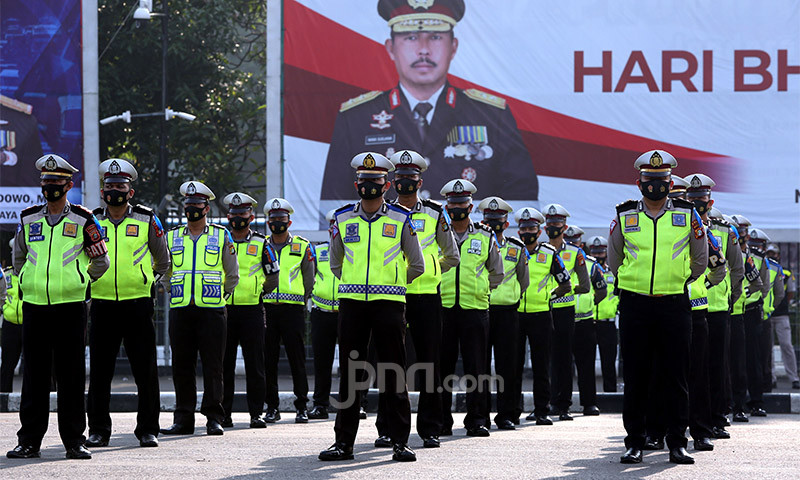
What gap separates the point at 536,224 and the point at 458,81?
10596 millimetres

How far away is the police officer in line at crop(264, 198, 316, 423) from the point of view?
1404cm

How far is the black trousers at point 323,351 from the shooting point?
14.0m

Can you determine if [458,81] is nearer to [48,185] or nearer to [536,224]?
[536,224]

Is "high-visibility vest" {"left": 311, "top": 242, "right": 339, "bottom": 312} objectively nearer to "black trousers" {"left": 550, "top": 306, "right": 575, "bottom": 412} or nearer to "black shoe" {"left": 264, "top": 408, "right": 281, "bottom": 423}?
"black shoe" {"left": 264, "top": 408, "right": 281, "bottom": 423}

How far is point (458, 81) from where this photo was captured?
24484mm

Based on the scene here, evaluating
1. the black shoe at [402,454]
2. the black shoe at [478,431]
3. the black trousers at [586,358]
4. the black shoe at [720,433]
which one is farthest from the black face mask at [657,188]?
the black trousers at [586,358]

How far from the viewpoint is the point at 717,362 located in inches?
473

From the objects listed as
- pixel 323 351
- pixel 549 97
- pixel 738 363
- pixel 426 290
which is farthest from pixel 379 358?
pixel 549 97

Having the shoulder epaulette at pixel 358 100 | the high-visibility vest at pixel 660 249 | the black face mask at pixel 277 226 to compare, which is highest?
the shoulder epaulette at pixel 358 100

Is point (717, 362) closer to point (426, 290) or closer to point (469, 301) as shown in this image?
point (469, 301)

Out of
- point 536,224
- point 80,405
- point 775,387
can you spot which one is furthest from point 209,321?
point 775,387

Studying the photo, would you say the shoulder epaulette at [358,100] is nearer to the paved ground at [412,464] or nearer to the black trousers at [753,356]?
the black trousers at [753,356]

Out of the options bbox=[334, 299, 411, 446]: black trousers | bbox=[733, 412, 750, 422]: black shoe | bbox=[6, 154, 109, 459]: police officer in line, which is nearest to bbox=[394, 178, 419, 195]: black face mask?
bbox=[334, 299, 411, 446]: black trousers

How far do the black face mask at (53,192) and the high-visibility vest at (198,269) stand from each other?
88.9 inches
